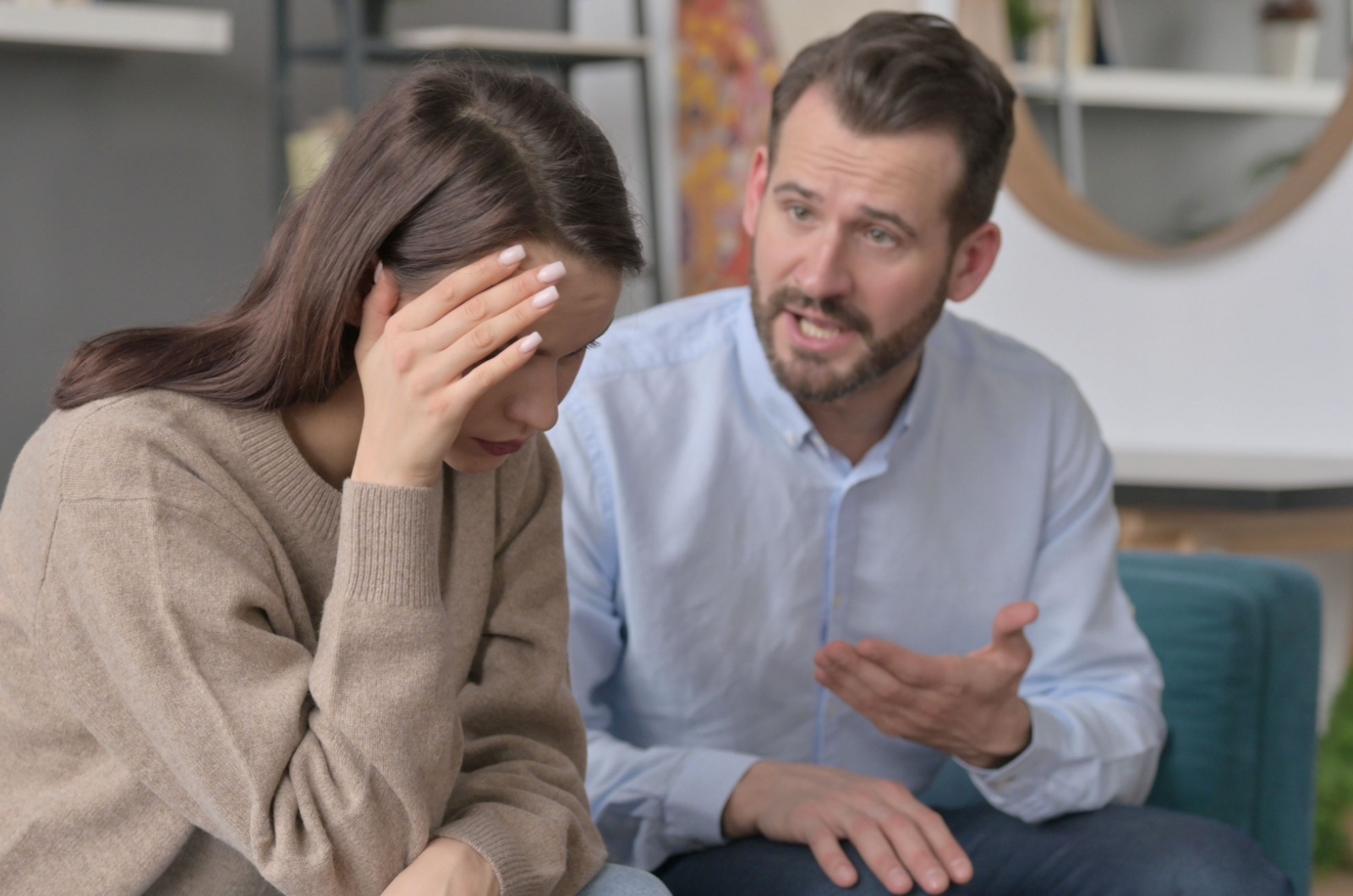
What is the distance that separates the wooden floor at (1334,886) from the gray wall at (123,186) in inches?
90.5

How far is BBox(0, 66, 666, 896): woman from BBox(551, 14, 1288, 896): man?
1.31ft

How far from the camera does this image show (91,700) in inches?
38.5

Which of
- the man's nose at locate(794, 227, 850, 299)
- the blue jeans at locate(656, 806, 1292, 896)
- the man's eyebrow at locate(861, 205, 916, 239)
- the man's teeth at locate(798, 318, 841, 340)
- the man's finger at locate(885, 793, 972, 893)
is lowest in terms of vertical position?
the blue jeans at locate(656, 806, 1292, 896)

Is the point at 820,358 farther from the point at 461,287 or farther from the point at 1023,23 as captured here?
the point at 1023,23

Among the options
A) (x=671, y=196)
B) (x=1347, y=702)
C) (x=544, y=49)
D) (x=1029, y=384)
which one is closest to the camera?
(x=1029, y=384)

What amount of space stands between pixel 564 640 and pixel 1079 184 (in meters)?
1.82

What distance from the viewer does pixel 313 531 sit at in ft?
3.46

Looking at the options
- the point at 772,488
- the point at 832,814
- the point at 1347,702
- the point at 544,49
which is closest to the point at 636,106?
the point at 544,49

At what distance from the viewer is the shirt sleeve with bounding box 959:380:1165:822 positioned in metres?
1.44

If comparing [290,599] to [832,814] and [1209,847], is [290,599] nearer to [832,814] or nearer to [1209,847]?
[832,814]

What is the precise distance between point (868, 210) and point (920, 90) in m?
0.14

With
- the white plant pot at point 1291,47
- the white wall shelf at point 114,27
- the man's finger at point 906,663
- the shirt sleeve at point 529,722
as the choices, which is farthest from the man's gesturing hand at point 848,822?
the white wall shelf at point 114,27

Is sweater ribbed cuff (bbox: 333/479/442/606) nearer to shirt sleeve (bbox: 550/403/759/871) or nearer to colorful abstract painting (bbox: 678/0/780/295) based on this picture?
shirt sleeve (bbox: 550/403/759/871)

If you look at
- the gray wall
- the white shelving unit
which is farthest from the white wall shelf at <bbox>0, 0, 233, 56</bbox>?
the white shelving unit
